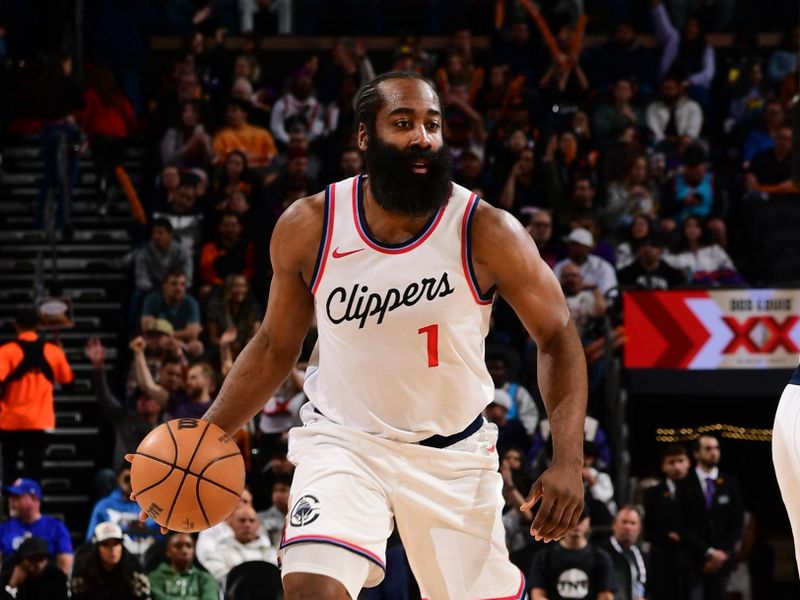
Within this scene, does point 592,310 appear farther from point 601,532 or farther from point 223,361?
point 223,361

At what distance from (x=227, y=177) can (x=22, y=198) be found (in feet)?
9.73

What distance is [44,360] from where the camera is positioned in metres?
12.1

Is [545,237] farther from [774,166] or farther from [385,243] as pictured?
A: [385,243]

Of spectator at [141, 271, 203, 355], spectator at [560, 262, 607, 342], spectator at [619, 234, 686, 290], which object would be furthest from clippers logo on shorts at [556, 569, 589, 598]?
spectator at [141, 271, 203, 355]

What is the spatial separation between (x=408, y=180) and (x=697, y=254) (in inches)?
353

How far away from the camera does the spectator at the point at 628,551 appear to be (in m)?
10.8

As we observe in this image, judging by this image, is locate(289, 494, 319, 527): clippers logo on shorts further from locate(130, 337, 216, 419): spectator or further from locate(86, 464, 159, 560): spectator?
locate(130, 337, 216, 419): spectator

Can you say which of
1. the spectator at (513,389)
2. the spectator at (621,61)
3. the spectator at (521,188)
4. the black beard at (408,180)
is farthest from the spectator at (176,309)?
the black beard at (408,180)

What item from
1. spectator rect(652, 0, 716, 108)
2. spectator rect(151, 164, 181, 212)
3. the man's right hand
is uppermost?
spectator rect(652, 0, 716, 108)

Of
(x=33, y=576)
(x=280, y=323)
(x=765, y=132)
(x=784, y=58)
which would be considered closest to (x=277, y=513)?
(x=33, y=576)

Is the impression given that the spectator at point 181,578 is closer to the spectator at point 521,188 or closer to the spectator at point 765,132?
the spectator at point 521,188

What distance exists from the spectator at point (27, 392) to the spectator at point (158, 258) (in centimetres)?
159

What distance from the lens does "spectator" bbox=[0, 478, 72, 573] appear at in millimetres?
11125

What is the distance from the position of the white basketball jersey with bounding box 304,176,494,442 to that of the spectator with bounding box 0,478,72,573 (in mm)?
6586
